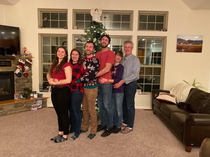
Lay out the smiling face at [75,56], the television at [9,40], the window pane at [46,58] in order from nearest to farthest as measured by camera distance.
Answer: the smiling face at [75,56], the television at [9,40], the window pane at [46,58]

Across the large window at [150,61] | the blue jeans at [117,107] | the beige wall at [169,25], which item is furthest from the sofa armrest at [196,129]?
the large window at [150,61]

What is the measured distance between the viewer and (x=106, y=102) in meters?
2.50

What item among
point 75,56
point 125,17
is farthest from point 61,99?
point 125,17

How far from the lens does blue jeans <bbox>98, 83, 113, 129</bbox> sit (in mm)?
2463

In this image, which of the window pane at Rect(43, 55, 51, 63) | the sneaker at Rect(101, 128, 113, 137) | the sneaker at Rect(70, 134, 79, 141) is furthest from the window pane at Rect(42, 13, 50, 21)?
the sneaker at Rect(101, 128, 113, 137)

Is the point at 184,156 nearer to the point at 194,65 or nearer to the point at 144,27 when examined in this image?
the point at 194,65

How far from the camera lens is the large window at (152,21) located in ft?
14.3

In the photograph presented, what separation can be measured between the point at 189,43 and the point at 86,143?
3.86 meters

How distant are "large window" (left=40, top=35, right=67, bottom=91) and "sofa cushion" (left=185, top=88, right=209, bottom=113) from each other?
366 cm

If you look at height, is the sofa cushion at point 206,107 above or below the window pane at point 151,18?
below

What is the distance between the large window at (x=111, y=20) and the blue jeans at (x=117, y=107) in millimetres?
2588

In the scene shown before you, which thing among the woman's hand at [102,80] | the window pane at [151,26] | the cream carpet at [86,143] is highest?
the window pane at [151,26]

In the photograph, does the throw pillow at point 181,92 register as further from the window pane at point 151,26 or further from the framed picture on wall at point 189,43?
the window pane at point 151,26

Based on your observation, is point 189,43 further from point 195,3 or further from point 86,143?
point 86,143
